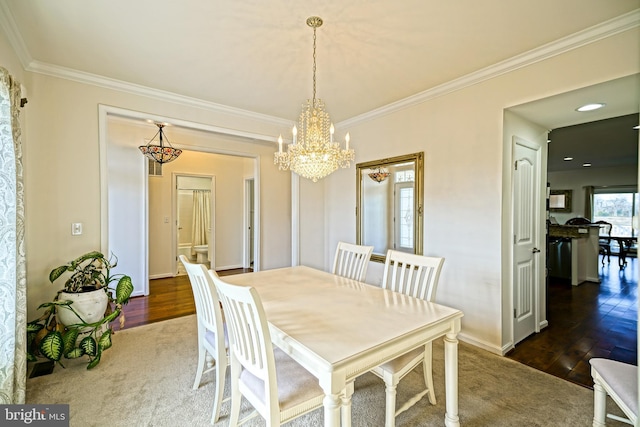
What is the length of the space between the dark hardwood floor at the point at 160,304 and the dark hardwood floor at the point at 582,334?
368 cm

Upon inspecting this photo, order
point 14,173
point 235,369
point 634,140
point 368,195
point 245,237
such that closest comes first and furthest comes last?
1. point 235,369
2. point 14,173
3. point 368,195
4. point 634,140
5. point 245,237

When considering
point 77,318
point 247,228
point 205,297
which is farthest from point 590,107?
point 247,228

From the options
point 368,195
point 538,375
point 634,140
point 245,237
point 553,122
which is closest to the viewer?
point 538,375

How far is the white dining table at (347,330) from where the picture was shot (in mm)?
1146

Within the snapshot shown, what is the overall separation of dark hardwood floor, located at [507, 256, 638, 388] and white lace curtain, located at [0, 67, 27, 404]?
3.58 meters

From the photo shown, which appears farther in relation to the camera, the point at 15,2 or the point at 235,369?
the point at 15,2

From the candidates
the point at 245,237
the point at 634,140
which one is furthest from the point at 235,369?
the point at 634,140

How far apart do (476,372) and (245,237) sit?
4.94m

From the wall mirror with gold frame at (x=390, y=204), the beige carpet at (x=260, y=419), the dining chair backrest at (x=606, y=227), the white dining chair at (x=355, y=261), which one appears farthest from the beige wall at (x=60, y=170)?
the dining chair backrest at (x=606, y=227)

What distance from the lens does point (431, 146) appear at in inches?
120

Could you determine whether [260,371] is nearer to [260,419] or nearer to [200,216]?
[260,419]

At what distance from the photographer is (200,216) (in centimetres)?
756

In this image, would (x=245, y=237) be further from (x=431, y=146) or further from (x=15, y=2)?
(x=15, y=2)

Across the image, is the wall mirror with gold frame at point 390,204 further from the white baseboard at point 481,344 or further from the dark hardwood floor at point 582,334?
the dark hardwood floor at point 582,334
